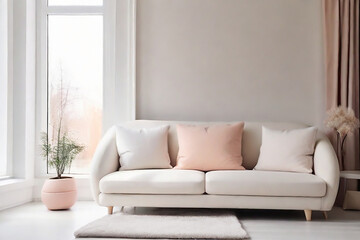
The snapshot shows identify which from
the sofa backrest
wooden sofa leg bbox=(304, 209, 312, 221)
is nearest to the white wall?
the sofa backrest

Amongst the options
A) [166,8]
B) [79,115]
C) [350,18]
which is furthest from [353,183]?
[79,115]

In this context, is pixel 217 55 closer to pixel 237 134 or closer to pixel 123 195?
pixel 237 134

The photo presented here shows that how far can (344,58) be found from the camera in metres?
4.88

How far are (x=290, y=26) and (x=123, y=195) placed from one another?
8.69ft

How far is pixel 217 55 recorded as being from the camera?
5102 millimetres

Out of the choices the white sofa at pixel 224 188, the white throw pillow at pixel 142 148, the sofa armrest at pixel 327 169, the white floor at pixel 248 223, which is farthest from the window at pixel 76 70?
the sofa armrest at pixel 327 169

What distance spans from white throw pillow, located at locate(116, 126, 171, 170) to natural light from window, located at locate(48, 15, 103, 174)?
814 mm

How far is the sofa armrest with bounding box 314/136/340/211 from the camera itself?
12.7 feet

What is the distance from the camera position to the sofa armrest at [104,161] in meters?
4.10

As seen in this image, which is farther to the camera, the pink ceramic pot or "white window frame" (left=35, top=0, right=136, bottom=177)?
"white window frame" (left=35, top=0, right=136, bottom=177)

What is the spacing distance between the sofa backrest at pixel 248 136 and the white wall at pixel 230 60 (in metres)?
0.33

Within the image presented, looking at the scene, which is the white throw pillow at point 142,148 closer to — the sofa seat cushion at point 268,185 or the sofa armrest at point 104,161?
the sofa armrest at point 104,161

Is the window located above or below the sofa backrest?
above

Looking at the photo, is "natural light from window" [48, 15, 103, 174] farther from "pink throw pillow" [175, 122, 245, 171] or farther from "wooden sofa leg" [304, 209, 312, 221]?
"wooden sofa leg" [304, 209, 312, 221]
